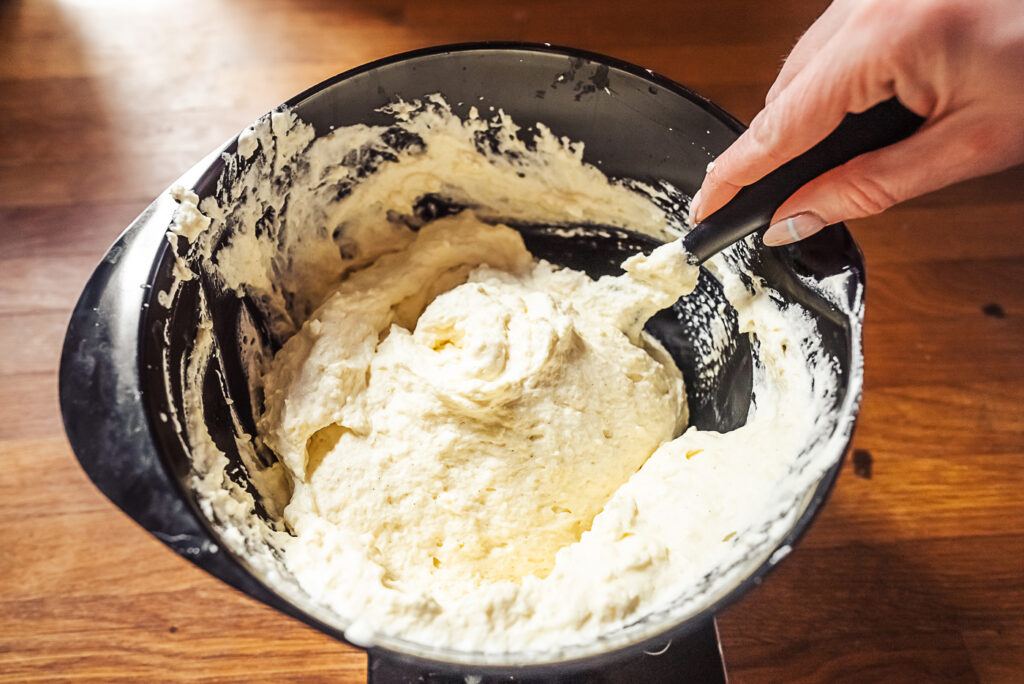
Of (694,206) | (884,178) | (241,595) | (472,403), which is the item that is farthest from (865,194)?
(241,595)

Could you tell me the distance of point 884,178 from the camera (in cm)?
59

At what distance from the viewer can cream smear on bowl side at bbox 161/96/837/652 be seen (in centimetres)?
63

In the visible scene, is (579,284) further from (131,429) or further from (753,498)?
(131,429)

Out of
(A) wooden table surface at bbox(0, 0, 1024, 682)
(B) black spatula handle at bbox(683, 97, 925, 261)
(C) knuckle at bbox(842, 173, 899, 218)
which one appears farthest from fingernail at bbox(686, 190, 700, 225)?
(A) wooden table surface at bbox(0, 0, 1024, 682)

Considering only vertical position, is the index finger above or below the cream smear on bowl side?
above

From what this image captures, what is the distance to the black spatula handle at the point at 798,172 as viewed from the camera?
57cm

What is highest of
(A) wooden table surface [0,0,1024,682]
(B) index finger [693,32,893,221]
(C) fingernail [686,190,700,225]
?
(B) index finger [693,32,893,221]

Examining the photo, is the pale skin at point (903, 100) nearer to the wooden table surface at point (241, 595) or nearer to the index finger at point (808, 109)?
the index finger at point (808, 109)

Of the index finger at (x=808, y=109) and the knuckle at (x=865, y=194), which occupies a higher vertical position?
the index finger at (x=808, y=109)

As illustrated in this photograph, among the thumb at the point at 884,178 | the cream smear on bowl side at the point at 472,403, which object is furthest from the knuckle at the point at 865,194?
the cream smear on bowl side at the point at 472,403

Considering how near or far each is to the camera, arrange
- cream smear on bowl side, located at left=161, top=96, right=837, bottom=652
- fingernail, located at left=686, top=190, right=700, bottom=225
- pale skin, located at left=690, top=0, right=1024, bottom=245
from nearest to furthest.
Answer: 1. pale skin, located at left=690, top=0, right=1024, bottom=245
2. cream smear on bowl side, located at left=161, top=96, right=837, bottom=652
3. fingernail, located at left=686, top=190, right=700, bottom=225

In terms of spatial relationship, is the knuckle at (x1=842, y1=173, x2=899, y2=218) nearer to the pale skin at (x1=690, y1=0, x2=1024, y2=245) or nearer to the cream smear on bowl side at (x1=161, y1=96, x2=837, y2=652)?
the pale skin at (x1=690, y1=0, x2=1024, y2=245)

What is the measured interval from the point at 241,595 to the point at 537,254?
64 centimetres

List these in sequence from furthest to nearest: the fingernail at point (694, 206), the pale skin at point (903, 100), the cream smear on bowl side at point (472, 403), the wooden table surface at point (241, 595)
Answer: the wooden table surface at point (241, 595) < the fingernail at point (694, 206) < the cream smear on bowl side at point (472, 403) < the pale skin at point (903, 100)
